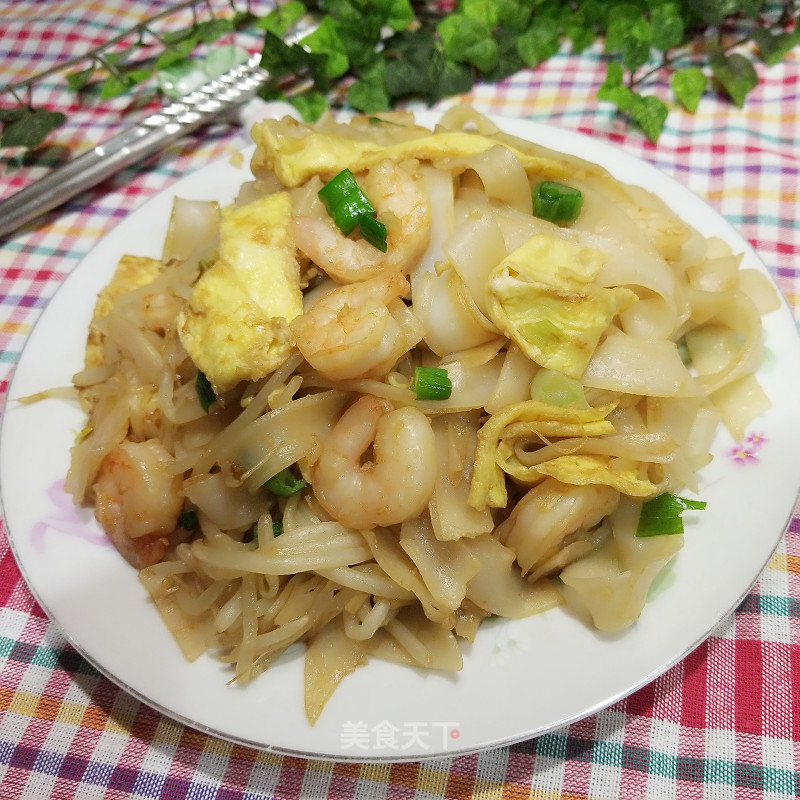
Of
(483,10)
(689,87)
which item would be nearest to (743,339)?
(689,87)

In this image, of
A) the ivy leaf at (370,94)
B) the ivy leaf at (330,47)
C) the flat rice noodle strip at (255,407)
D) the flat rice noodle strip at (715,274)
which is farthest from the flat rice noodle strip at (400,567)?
the ivy leaf at (330,47)

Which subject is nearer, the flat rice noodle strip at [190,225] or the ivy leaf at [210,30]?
the flat rice noodle strip at [190,225]

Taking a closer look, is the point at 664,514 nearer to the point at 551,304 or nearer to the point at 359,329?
the point at 551,304

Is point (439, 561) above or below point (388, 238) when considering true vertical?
below

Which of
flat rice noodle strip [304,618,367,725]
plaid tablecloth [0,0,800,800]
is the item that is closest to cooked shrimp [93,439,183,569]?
plaid tablecloth [0,0,800,800]

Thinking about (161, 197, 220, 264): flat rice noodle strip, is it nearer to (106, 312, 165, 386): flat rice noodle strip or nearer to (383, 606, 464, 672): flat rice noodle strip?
(106, 312, 165, 386): flat rice noodle strip

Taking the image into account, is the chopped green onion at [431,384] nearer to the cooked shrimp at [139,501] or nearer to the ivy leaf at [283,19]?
the cooked shrimp at [139,501]
